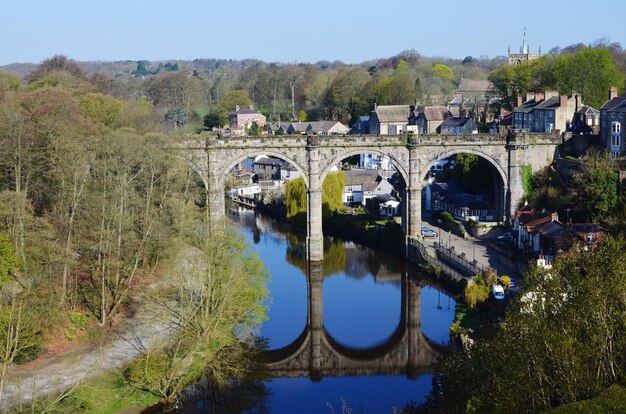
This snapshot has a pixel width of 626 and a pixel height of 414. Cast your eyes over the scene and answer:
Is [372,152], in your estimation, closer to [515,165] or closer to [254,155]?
[254,155]

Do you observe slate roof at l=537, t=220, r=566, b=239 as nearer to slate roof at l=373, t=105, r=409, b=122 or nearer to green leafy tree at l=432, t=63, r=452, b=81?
slate roof at l=373, t=105, r=409, b=122

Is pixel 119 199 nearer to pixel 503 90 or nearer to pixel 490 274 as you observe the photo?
pixel 490 274

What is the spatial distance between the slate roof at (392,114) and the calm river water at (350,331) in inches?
1417

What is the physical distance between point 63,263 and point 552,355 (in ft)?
64.2

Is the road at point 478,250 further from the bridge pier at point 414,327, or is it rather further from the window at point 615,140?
the window at point 615,140

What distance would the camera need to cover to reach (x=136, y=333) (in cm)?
3036

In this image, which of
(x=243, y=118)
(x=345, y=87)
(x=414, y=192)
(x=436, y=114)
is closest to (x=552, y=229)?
(x=414, y=192)

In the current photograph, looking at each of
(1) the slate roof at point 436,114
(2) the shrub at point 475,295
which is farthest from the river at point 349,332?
(1) the slate roof at point 436,114

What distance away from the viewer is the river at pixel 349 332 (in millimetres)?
27250

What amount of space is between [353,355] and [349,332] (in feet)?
8.93

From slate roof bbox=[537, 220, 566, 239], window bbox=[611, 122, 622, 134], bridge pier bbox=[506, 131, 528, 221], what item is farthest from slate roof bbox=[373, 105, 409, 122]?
slate roof bbox=[537, 220, 566, 239]

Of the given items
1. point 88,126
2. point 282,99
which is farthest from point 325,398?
point 282,99

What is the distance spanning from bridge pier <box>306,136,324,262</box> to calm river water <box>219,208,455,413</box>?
1041 mm

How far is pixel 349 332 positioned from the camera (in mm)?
34156
